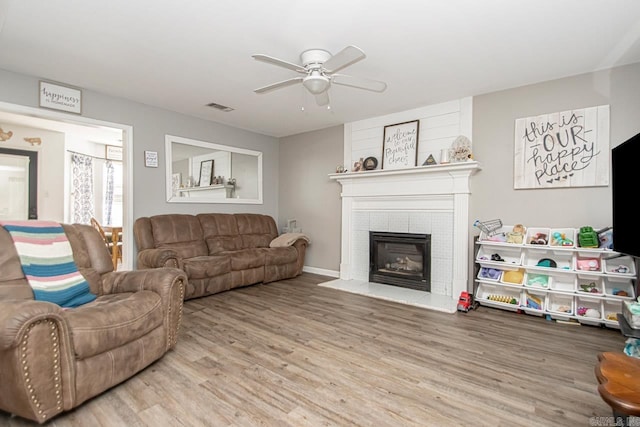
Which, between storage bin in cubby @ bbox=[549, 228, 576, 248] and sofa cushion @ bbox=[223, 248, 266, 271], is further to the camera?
sofa cushion @ bbox=[223, 248, 266, 271]

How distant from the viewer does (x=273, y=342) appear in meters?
2.57

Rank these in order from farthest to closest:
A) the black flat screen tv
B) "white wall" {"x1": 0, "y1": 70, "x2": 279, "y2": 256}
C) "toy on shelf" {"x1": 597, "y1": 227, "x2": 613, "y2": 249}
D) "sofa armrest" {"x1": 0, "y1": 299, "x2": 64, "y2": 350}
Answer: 1. "white wall" {"x1": 0, "y1": 70, "x2": 279, "y2": 256}
2. "toy on shelf" {"x1": 597, "y1": 227, "x2": 613, "y2": 249}
3. the black flat screen tv
4. "sofa armrest" {"x1": 0, "y1": 299, "x2": 64, "y2": 350}

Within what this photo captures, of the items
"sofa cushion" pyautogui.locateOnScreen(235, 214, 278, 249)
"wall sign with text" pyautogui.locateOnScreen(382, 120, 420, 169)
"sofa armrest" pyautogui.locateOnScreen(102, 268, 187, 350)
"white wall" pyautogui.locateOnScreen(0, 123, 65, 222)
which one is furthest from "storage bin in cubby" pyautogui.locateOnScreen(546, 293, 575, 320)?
"white wall" pyautogui.locateOnScreen(0, 123, 65, 222)

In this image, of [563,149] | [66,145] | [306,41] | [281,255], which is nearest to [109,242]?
[66,145]

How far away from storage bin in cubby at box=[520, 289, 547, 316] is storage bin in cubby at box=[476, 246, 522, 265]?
347mm

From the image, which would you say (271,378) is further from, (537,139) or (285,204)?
(285,204)

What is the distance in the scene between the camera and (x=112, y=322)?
1.80 m

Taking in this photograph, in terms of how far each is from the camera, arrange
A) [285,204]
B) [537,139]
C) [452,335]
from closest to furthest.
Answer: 1. [452,335]
2. [537,139]
3. [285,204]

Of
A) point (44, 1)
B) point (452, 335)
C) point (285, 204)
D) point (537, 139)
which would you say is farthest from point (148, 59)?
point (537, 139)

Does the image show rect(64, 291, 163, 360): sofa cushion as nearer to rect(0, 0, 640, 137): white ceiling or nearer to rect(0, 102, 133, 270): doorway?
rect(0, 0, 640, 137): white ceiling

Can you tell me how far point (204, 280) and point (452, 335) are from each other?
2816 millimetres

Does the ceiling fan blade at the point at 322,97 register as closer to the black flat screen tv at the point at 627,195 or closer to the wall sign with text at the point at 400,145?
the wall sign with text at the point at 400,145

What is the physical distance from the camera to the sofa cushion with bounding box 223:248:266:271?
162 inches

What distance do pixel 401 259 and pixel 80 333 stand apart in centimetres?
372
